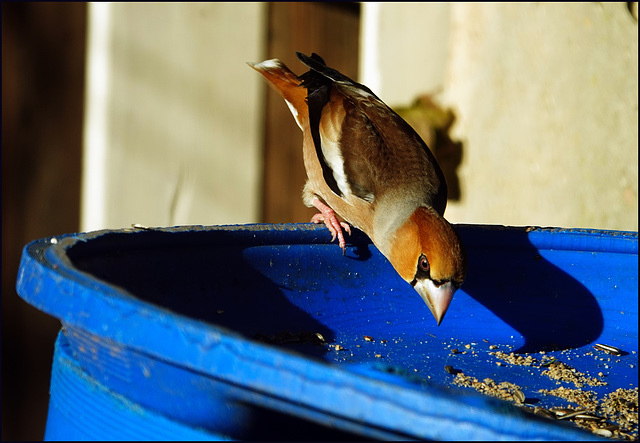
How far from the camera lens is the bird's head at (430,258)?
2369mm

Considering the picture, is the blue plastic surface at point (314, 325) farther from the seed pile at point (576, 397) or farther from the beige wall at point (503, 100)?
the beige wall at point (503, 100)

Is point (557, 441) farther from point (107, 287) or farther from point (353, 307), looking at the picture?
point (353, 307)

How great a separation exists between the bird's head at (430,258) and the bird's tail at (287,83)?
124cm

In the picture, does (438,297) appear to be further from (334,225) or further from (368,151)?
(368,151)

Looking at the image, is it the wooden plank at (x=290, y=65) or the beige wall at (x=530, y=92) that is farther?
the beige wall at (x=530, y=92)

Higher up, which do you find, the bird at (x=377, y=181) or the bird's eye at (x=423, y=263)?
the bird at (x=377, y=181)

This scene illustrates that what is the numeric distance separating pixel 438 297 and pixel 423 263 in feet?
0.73

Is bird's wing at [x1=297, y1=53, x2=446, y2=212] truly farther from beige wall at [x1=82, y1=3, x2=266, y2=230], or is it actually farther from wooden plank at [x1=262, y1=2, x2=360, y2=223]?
wooden plank at [x1=262, y1=2, x2=360, y2=223]

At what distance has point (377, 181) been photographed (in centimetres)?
313

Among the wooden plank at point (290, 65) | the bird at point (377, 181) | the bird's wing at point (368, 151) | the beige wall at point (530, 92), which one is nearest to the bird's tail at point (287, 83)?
the bird at point (377, 181)

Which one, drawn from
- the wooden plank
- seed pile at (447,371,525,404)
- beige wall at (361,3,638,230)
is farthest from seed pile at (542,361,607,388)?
beige wall at (361,3,638,230)

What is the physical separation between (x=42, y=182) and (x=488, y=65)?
2970 millimetres

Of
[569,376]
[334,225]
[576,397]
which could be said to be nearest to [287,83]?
[334,225]

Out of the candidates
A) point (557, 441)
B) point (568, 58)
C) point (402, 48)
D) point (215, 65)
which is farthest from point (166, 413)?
point (568, 58)
